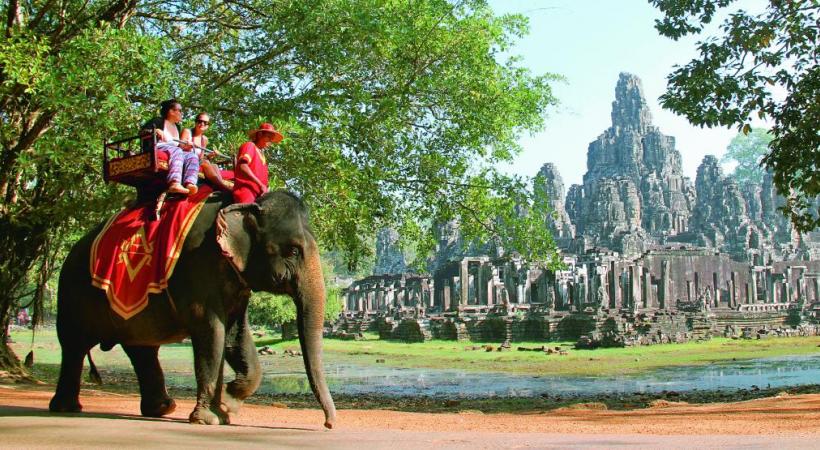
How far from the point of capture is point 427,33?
511 inches

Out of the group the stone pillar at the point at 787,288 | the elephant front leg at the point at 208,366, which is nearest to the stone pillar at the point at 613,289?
the stone pillar at the point at 787,288

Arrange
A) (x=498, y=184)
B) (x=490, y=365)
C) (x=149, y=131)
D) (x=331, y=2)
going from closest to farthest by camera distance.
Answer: (x=149, y=131) → (x=331, y=2) → (x=498, y=184) → (x=490, y=365)

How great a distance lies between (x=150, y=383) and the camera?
6.60 m

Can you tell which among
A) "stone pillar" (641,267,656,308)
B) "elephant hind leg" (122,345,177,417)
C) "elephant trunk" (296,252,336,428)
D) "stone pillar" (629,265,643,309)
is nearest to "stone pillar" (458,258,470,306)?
"stone pillar" (629,265,643,309)

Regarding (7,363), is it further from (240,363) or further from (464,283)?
(464,283)

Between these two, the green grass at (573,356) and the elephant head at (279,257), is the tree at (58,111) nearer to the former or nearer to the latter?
the elephant head at (279,257)

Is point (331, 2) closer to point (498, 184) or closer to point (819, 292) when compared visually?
point (498, 184)

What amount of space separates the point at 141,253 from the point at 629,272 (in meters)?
42.6

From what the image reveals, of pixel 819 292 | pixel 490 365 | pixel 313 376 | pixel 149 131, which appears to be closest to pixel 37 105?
pixel 149 131

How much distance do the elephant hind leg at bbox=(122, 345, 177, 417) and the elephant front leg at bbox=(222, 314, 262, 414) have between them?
0.72 metres

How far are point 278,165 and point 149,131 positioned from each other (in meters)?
6.11

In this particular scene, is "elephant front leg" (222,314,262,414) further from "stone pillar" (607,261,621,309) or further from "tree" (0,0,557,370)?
"stone pillar" (607,261,621,309)

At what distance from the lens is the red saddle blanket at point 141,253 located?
585 cm

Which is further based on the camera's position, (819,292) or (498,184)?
(819,292)
